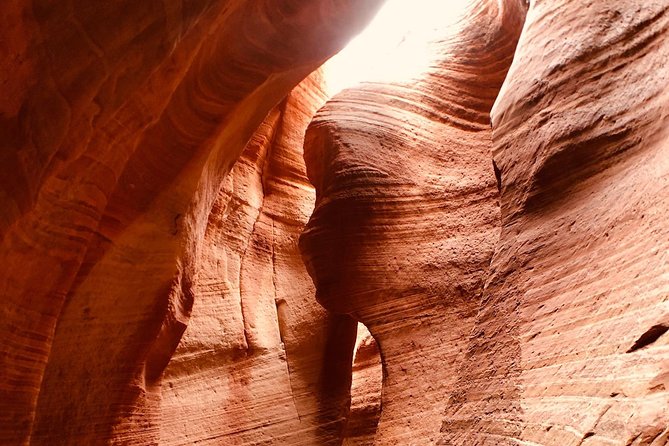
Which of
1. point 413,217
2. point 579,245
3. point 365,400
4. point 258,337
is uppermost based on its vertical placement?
point 258,337

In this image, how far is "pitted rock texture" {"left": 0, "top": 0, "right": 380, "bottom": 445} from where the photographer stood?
3.04 m

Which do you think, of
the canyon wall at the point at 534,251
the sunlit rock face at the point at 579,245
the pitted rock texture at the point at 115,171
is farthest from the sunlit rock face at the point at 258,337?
the sunlit rock face at the point at 579,245

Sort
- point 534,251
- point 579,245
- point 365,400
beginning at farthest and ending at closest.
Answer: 1. point 365,400
2. point 534,251
3. point 579,245

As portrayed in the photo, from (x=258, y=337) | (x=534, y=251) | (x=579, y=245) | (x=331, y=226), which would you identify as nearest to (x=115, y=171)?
(x=331, y=226)

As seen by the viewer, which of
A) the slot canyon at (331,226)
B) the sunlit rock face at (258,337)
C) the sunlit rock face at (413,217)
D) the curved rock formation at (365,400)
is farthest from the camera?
the curved rock formation at (365,400)

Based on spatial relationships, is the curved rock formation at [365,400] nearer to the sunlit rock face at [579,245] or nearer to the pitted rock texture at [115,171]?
the pitted rock texture at [115,171]

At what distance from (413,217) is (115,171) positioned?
1.81 m

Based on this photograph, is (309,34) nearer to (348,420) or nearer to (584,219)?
(584,219)

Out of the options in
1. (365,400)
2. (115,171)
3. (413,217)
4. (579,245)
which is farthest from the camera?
(365,400)

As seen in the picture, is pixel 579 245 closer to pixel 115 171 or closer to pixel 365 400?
pixel 115 171

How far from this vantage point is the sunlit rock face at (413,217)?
4.34 metres

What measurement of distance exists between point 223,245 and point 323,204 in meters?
1.84

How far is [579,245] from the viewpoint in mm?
2381

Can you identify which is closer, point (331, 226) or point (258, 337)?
point (331, 226)
